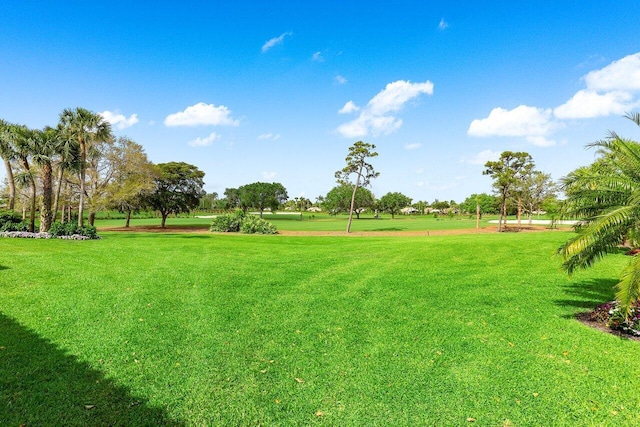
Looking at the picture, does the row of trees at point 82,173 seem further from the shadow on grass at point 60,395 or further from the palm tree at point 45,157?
the shadow on grass at point 60,395

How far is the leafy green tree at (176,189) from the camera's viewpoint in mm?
54094

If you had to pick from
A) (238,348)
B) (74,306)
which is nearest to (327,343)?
(238,348)

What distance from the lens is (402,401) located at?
217 inches

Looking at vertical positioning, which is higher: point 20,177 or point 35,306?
point 20,177

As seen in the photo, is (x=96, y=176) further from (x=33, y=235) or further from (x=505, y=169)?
(x=505, y=169)

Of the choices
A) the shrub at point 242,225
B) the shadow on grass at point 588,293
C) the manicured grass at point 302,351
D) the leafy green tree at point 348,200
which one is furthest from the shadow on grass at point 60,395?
the leafy green tree at point 348,200

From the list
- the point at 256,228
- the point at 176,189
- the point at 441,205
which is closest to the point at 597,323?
the point at 256,228

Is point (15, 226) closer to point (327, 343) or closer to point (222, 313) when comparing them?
point (222, 313)

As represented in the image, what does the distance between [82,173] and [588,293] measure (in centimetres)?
3563

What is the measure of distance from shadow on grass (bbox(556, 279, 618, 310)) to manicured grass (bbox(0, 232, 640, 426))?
109mm

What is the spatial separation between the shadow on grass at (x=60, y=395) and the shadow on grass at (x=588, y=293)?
11.9m

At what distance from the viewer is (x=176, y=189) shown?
5681 centimetres

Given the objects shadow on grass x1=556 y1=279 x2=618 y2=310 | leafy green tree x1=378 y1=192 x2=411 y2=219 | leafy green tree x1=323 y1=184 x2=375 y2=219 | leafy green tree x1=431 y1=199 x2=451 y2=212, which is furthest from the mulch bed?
leafy green tree x1=431 y1=199 x2=451 y2=212

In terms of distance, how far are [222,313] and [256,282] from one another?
3.57 m
